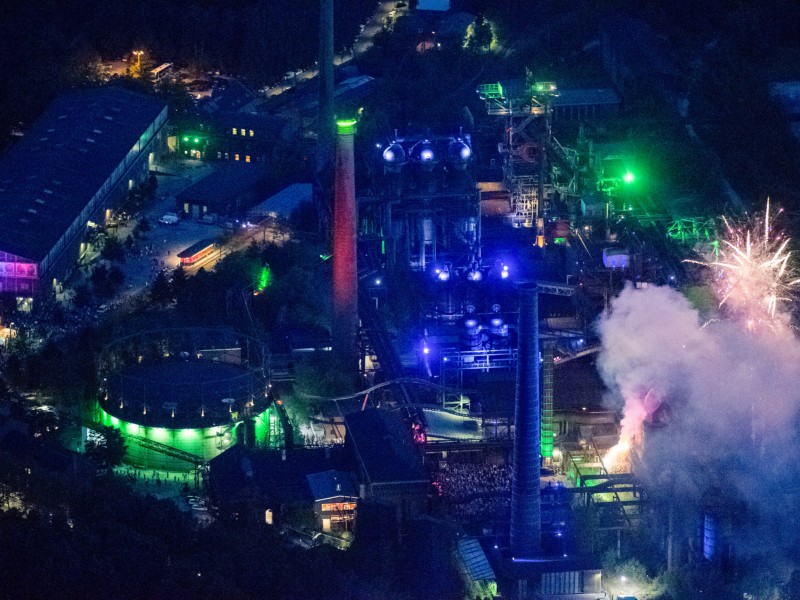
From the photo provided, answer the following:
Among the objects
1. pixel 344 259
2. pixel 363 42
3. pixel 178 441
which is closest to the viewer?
pixel 178 441

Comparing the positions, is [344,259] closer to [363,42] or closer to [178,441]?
[178,441]

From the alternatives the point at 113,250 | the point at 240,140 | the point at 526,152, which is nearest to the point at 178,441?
the point at 113,250

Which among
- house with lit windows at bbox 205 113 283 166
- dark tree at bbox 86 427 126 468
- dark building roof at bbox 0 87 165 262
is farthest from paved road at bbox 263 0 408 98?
dark tree at bbox 86 427 126 468

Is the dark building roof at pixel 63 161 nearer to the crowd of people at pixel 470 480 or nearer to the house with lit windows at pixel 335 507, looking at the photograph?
the house with lit windows at pixel 335 507

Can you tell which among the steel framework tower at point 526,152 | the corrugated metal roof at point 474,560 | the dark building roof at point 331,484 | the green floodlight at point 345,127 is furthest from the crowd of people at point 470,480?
the steel framework tower at point 526,152

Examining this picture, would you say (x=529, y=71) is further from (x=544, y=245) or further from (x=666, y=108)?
(x=544, y=245)

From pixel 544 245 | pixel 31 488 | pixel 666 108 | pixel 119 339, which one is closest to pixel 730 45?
pixel 666 108
